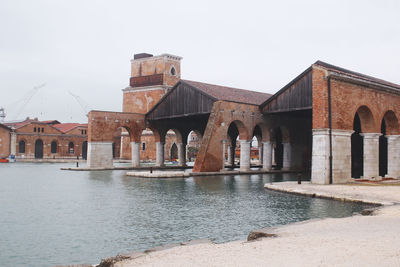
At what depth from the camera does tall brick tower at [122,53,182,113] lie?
57.9 m

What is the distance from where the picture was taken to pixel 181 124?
141 feet

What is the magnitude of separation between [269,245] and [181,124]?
3654 centimetres

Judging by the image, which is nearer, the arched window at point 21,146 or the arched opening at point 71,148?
the arched window at point 21,146

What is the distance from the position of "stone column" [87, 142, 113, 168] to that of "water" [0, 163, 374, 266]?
682 inches

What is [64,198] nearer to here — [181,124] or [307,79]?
[307,79]

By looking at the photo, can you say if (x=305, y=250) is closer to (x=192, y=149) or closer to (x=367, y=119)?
(x=367, y=119)

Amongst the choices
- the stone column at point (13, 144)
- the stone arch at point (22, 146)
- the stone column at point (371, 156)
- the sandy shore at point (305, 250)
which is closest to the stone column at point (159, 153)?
the stone column at point (371, 156)

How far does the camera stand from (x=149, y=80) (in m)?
59.1

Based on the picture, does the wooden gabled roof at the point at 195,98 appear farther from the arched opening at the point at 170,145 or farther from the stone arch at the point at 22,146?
the stone arch at the point at 22,146

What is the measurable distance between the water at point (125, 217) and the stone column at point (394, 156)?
10529 mm

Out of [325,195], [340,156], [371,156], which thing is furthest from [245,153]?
[325,195]

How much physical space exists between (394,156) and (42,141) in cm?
5941

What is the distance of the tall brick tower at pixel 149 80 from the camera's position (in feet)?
190

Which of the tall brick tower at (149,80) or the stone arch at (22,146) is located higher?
the tall brick tower at (149,80)
